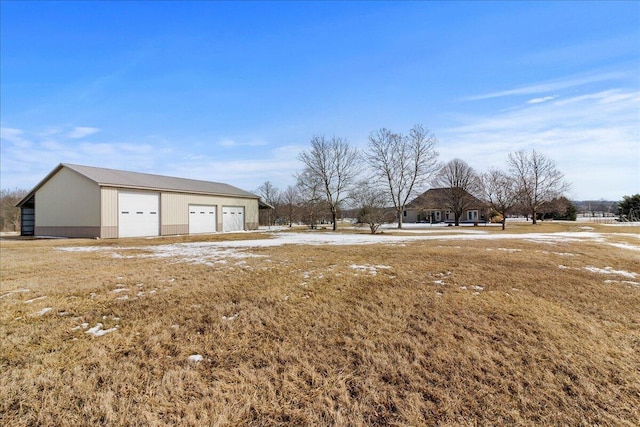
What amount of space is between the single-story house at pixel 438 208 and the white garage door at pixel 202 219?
103 ft

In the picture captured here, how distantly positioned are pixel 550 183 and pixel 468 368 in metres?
50.5

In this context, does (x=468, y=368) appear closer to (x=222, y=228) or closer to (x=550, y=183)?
(x=222, y=228)

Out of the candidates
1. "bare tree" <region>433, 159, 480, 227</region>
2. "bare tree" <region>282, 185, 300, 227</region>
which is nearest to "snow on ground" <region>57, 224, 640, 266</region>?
"bare tree" <region>433, 159, 480, 227</region>

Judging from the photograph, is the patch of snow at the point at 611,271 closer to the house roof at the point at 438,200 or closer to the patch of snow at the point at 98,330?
the patch of snow at the point at 98,330

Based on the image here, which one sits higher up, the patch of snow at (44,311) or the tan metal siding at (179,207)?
the tan metal siding at (179,207)

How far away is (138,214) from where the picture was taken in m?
24.1

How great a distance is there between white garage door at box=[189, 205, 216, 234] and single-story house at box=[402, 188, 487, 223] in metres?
31.4

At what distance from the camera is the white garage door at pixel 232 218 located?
32.4 metres

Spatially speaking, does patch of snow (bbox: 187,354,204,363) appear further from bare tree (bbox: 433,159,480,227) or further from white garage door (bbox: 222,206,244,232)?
bare tree (bbox: 433,159,480,227)


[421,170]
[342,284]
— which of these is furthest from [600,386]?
[421,170]

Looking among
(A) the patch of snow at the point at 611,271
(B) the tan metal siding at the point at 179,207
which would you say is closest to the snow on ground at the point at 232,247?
(A) the patch of snow at the point at 611,271

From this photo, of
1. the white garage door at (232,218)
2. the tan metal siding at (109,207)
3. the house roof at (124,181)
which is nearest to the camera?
the tan metal siding at (109,207)

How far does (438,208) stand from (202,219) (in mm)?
37079

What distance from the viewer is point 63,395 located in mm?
3164
